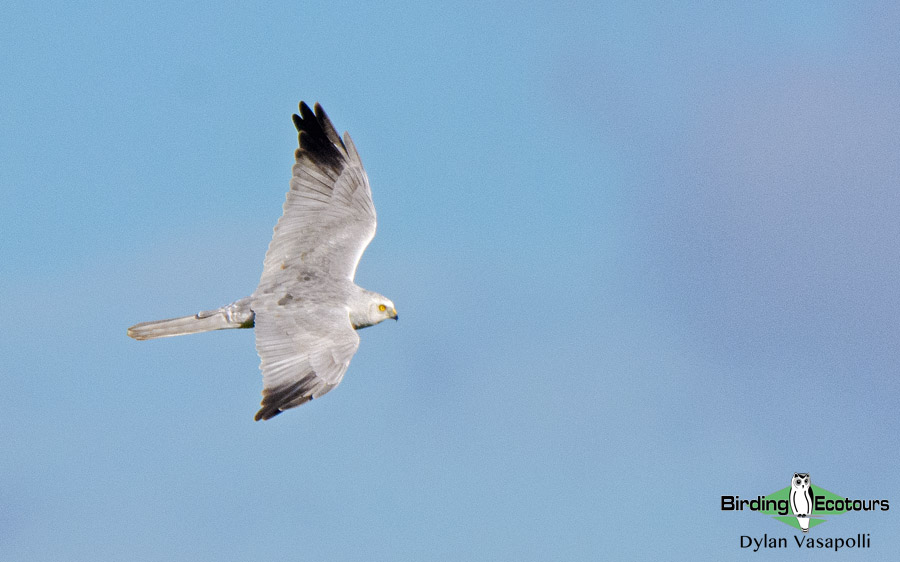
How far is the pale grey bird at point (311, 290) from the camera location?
65.7 ft

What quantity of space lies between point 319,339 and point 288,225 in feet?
10.4

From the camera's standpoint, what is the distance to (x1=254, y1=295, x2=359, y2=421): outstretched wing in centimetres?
1966

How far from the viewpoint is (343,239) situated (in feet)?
75.8

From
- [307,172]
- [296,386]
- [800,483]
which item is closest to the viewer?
[296,386]

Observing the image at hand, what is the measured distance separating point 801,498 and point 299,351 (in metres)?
10.7

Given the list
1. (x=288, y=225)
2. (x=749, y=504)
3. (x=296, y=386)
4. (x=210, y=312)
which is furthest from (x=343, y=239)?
(x=749, y=504)

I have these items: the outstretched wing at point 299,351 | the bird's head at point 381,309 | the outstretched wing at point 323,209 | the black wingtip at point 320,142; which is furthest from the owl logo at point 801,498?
the black wingtip at point 320,142

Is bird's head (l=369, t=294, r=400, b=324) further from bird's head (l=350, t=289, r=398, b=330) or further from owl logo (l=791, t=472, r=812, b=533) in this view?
owl logo (l=791, t=472, r=812, b=533)

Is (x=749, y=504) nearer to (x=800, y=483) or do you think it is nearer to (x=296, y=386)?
(x=800, y=483)

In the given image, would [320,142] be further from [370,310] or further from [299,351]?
[299,351]

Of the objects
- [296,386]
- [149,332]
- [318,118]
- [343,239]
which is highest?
[318,118]

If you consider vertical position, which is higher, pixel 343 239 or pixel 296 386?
pixel 343 239

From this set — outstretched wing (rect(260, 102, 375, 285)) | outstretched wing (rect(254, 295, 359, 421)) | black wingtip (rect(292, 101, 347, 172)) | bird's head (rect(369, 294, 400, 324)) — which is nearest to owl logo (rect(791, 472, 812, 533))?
bird's head (rect(369, 294, 400, 324))

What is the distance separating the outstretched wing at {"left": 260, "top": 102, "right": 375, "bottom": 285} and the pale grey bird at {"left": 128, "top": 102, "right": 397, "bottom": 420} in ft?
0.05
